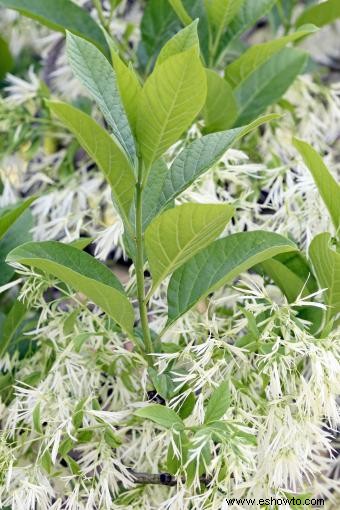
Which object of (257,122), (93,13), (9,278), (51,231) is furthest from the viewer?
(93,13)

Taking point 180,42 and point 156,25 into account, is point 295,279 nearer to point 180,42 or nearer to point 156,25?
point 180,42

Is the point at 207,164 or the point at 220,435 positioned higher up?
the point at 207,164

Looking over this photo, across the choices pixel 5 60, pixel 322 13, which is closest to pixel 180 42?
pixel 322 13

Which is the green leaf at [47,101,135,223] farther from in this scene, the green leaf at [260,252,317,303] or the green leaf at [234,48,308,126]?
the green leaf at [234,48,308,126]

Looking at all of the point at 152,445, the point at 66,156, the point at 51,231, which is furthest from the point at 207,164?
the point at 66,156

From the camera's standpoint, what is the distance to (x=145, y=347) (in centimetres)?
80

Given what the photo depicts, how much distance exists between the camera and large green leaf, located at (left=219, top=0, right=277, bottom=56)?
1.08 metres

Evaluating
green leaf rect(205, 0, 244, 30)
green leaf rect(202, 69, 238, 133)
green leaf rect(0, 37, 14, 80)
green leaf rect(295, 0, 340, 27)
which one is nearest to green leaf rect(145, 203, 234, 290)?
green leaf rect(202, 69, 238, 133)

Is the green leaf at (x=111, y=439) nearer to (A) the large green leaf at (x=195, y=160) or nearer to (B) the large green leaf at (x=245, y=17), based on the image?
(A) the large green leaf at (x=195, y=160)

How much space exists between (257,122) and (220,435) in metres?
0.28

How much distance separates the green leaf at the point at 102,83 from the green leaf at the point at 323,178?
171 millimetres

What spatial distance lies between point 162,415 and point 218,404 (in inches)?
2.1

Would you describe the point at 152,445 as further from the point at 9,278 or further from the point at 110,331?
the point at 9,278

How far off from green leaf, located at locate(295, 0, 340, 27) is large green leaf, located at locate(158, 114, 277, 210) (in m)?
0.53
